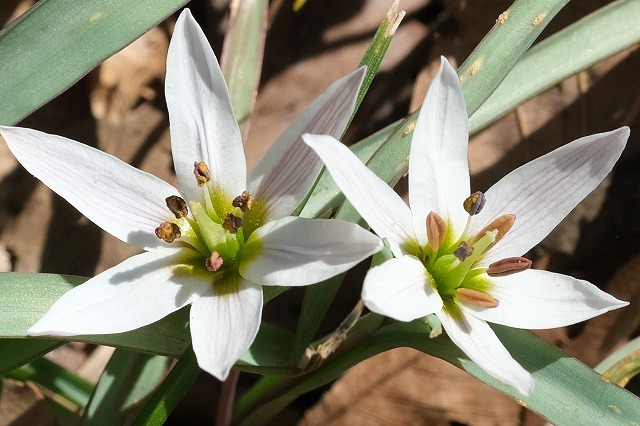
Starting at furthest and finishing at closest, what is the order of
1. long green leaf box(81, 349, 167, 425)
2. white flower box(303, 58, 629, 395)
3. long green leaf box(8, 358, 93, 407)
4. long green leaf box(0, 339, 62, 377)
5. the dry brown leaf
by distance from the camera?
the dry brown leaf
long green leaf box(8, 358, 93, 407)
long green leaf box(81, 349, 167, 425)
long green leaf box(0, 339, 62, 377)
white flower box(303, 58, 629, 395)

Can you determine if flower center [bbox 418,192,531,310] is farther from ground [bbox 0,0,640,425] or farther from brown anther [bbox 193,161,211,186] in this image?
ground [bbox 0,0,640,425]

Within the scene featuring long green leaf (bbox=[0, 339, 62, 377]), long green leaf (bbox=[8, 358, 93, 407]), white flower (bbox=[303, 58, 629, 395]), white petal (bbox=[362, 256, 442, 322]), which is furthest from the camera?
long green leaf (bbox=[8, 358, 93, 407])

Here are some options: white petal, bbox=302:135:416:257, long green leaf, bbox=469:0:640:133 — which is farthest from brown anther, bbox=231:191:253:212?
long green leaf, bbox=469:0:640:133

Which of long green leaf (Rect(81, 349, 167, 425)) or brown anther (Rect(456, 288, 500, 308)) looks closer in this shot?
brown anther (Rect(456, 288, 500, 308))

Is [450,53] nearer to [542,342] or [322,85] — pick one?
[322,85]

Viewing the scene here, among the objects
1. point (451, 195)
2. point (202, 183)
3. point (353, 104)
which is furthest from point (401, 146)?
point (202, 183)

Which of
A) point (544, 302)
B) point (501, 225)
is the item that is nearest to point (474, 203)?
point (501, 225)

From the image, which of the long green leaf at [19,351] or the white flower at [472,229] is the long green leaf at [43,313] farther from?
the white flower at [472,229]
